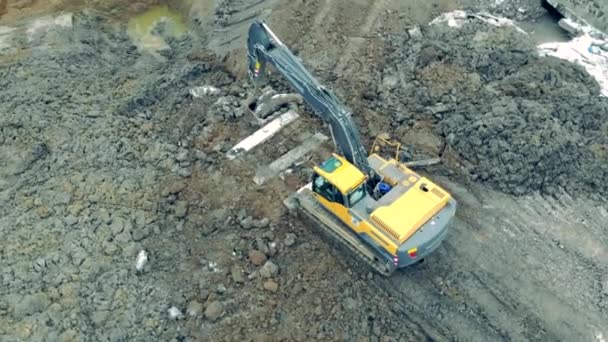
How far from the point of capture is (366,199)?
43.2 ft

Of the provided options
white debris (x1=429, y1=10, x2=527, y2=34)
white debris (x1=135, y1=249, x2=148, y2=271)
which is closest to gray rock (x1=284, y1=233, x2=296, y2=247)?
white debris (x1=135, y1=249, x2=148, y2=271)

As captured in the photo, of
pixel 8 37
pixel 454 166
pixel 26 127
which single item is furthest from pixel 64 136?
pixel 454 166

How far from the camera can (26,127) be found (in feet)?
51.6

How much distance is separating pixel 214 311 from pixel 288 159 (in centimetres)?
424

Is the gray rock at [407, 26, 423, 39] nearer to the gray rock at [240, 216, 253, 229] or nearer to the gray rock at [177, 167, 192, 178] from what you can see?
the gray rock at [177, 167, 192, 178]

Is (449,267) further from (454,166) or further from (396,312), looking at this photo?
(454,166)

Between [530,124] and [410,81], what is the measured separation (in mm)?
3269

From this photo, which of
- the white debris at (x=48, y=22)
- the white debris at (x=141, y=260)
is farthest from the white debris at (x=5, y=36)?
the white debris at (x=141, y=260)

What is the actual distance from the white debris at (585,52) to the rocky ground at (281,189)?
2.72ft

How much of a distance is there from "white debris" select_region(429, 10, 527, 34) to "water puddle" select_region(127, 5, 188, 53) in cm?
774

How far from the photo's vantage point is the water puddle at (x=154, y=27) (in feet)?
65.5

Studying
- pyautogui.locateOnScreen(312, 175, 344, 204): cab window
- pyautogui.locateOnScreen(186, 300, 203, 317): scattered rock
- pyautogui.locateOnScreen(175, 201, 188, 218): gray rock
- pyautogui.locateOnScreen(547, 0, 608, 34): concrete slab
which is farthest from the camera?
pyautogui.locateOnScreen(547, 0, 608, 34): concrete slab

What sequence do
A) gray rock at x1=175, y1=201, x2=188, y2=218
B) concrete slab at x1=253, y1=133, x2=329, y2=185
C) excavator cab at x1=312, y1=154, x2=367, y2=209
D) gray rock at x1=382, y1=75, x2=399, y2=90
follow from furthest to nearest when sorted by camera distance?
gray rock at x1=382, y1=75, x2=399, y2=90 → concrete slab at x1=253, y1=133, x2=329, y2=185 → gray rock at x1=175, y1=201, x2=188, y2=218 → excavator cab at x1=312, y1=154, x2=367, y2=209

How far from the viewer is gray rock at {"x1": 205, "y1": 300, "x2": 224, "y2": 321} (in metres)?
12.6
